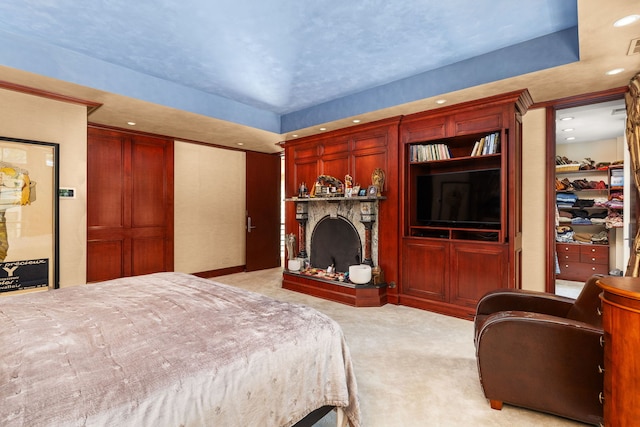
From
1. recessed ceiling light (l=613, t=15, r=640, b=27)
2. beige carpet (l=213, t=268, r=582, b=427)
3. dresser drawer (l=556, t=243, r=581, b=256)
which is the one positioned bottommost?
beige carpet (l=213, t=268, r=582, b=427)

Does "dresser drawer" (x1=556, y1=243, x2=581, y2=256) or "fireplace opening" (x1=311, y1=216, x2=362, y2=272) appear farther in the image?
"dresser drawer" (x1=556, y1=243, x2=581, y2=256)

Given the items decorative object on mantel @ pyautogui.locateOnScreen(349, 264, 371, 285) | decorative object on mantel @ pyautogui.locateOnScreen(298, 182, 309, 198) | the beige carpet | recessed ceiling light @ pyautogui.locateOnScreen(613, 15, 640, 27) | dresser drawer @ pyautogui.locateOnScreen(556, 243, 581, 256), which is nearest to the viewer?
the beige carpet

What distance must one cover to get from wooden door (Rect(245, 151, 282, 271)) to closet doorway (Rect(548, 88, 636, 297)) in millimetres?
5016

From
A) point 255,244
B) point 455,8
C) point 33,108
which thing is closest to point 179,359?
point 455,8

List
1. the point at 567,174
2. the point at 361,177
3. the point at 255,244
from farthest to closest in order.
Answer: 1. the point at 255,244
2. the point at 567,174
3. the point at 361,177

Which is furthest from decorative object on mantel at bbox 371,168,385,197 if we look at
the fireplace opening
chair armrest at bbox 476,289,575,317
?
chair armrest at bbox 476,289,575,317

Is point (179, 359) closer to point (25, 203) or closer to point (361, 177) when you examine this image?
point (25, 203)

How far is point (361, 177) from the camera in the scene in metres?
4.61

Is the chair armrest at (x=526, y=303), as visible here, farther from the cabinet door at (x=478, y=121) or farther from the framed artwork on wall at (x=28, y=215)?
the framed artwork on wall at (x=28, y=215)

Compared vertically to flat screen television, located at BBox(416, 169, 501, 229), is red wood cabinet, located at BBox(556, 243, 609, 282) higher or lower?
lower

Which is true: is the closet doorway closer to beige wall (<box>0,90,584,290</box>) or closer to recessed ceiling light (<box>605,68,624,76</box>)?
beige wall (<box>0,90,584,290</box>)

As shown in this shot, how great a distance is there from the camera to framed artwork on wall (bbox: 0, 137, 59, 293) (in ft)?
10.5

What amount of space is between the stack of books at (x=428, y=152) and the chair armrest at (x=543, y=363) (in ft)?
7.86

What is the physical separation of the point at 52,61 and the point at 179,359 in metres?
3.37
